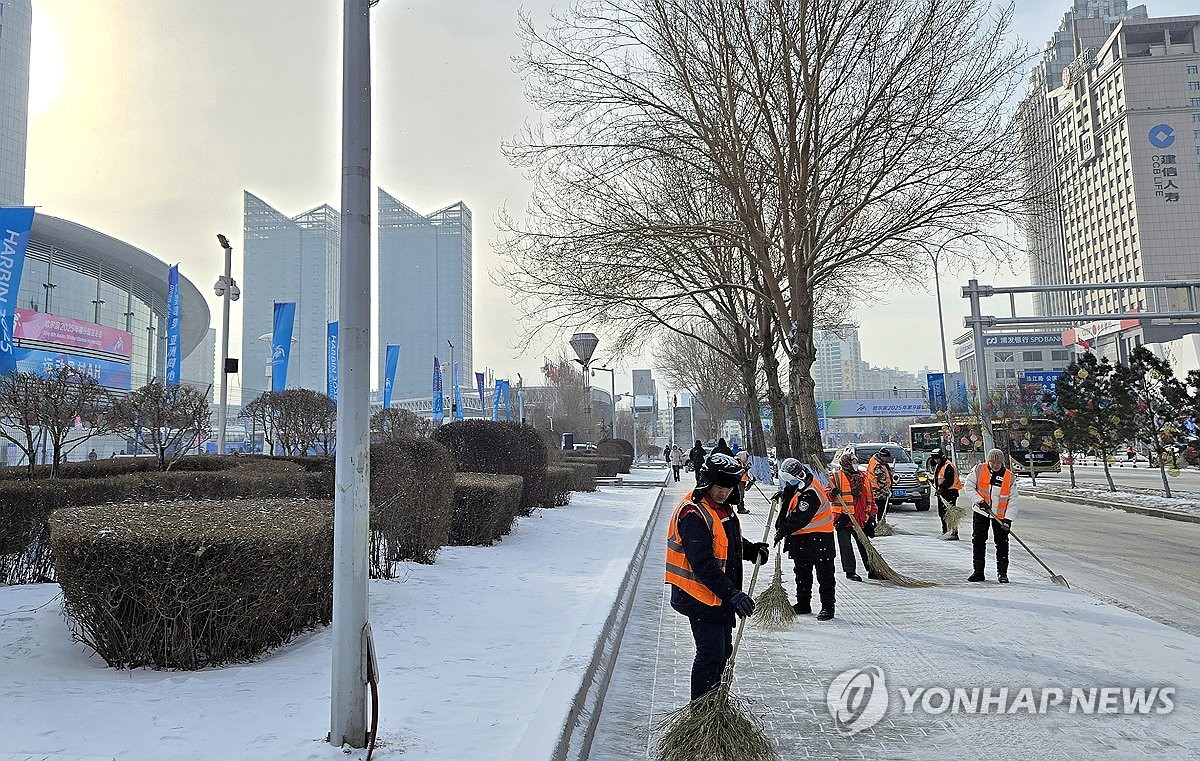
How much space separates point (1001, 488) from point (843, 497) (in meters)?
1.77

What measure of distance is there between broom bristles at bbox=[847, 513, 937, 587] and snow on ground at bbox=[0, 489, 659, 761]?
351 cm

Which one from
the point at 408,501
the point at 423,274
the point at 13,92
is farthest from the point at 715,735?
the point at 13,92

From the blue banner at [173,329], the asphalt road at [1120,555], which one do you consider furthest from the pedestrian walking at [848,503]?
the blue banner at [173,329]

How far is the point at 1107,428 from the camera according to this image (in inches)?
931

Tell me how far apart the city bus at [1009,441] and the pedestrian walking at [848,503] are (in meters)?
20.2

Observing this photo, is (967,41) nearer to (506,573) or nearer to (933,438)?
(506,573)

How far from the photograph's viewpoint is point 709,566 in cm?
443

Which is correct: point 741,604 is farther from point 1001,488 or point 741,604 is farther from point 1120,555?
point 1120,555

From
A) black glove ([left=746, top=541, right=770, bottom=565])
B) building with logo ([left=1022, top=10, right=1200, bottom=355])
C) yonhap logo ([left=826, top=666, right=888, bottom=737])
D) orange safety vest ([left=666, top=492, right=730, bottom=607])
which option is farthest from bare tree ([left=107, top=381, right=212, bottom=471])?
building with logo ([left=1022, top=10, right=1200, bottom=355])

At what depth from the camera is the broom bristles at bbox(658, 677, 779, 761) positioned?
4309 mm

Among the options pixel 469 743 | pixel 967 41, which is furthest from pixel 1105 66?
pixel 469 743

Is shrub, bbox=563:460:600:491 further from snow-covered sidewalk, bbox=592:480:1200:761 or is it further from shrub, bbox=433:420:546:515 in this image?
snow-covered sidewalk, bbox=592:480:1200:761

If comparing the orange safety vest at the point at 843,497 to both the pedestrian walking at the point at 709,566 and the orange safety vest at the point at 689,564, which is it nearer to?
the pedestrian walking at the point at 709,566

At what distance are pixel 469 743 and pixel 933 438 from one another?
45.1 meters
